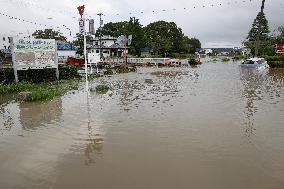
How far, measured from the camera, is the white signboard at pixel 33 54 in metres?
18.5

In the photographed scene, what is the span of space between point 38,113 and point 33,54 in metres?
9.24

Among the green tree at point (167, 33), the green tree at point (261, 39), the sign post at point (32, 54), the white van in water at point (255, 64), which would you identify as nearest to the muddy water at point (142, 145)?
the sign post at point (32, 54)

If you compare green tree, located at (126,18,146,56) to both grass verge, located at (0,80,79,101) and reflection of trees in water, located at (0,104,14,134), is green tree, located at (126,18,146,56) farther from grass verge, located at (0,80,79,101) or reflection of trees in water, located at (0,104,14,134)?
reflection of trees in water, located at (0,104,14,134)

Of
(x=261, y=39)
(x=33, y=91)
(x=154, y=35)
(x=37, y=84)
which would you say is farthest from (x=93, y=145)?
(x=154, y=35)

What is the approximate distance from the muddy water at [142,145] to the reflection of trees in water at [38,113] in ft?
0.10

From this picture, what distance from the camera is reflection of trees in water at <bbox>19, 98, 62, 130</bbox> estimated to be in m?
9.93

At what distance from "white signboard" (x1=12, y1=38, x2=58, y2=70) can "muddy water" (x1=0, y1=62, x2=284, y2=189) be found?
672 centimetres

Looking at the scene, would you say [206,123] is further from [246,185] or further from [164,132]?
[246,185]

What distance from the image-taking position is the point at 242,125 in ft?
30.5

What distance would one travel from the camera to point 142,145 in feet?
24.5

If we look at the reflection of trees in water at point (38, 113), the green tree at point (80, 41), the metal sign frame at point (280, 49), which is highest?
the green tree at point (80, 41)

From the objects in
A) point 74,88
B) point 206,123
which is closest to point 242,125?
point 206,123

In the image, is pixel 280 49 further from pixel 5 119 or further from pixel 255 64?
pixel 5 119

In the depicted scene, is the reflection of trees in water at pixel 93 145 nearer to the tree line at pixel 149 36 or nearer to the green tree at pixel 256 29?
the tree line at pixel 149 36
